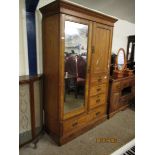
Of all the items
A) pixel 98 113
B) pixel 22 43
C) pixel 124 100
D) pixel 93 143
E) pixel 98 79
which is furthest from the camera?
pixel 124 100

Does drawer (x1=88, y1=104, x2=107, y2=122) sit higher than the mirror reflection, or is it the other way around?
the mirror reflection

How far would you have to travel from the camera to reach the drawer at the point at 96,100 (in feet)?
7.60

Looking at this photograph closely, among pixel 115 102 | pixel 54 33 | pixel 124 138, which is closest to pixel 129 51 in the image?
pixel 115 102

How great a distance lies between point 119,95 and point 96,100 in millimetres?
754

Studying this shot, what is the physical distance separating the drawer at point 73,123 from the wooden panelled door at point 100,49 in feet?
2.39

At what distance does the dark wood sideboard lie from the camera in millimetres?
2717

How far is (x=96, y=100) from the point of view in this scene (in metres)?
2.40

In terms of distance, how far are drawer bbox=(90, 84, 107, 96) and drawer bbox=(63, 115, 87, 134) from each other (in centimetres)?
40

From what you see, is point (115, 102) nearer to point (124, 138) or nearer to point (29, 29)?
point (124, 138)

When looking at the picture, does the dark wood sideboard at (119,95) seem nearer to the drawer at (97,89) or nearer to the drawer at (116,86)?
the drawer at (116,86)

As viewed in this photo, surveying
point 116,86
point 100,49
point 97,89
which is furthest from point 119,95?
point 100,49

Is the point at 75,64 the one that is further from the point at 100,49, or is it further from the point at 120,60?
the point at 120,60

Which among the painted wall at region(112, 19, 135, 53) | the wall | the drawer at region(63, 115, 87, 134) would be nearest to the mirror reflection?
the painted wall at region(112, 19, 135, 53)

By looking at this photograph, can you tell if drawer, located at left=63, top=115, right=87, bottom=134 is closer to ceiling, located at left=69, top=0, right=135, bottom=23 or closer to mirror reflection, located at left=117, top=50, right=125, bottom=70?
mirror reflection, located at left=117, top=50, right=125, bottom=70
